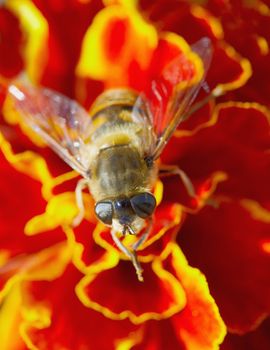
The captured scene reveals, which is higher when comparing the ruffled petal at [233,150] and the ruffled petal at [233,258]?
the ruffled petal at [233,150]

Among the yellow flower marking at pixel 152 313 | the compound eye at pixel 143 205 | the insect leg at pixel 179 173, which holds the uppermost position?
the compound eye at pixel 143 205

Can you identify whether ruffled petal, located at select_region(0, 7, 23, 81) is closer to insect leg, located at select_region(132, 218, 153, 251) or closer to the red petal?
insect leg, located at select_region(132, 218, 153, 251)

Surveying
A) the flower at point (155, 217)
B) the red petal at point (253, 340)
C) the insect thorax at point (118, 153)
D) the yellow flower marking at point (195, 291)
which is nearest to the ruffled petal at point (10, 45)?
the flower at point (155, 217)

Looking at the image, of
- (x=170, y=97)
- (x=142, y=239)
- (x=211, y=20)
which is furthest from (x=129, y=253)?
(x=211, y=20)

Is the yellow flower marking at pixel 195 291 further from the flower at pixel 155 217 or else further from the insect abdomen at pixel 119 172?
the insect abdomen at pixel 119 172

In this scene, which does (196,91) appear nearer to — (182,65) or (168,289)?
(182,65)

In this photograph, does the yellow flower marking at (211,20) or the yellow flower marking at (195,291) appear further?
the yellow flower marking at (211,20)

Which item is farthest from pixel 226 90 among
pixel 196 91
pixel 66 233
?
pixel 66 233

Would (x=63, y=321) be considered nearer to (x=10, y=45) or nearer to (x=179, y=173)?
(x=179, y=173)

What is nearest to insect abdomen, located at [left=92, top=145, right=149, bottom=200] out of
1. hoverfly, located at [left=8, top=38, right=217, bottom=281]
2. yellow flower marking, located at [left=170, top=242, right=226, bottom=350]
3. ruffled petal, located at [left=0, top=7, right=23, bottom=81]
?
hoverfly, located at [left=8, top=38, right=217, bottom=281]
